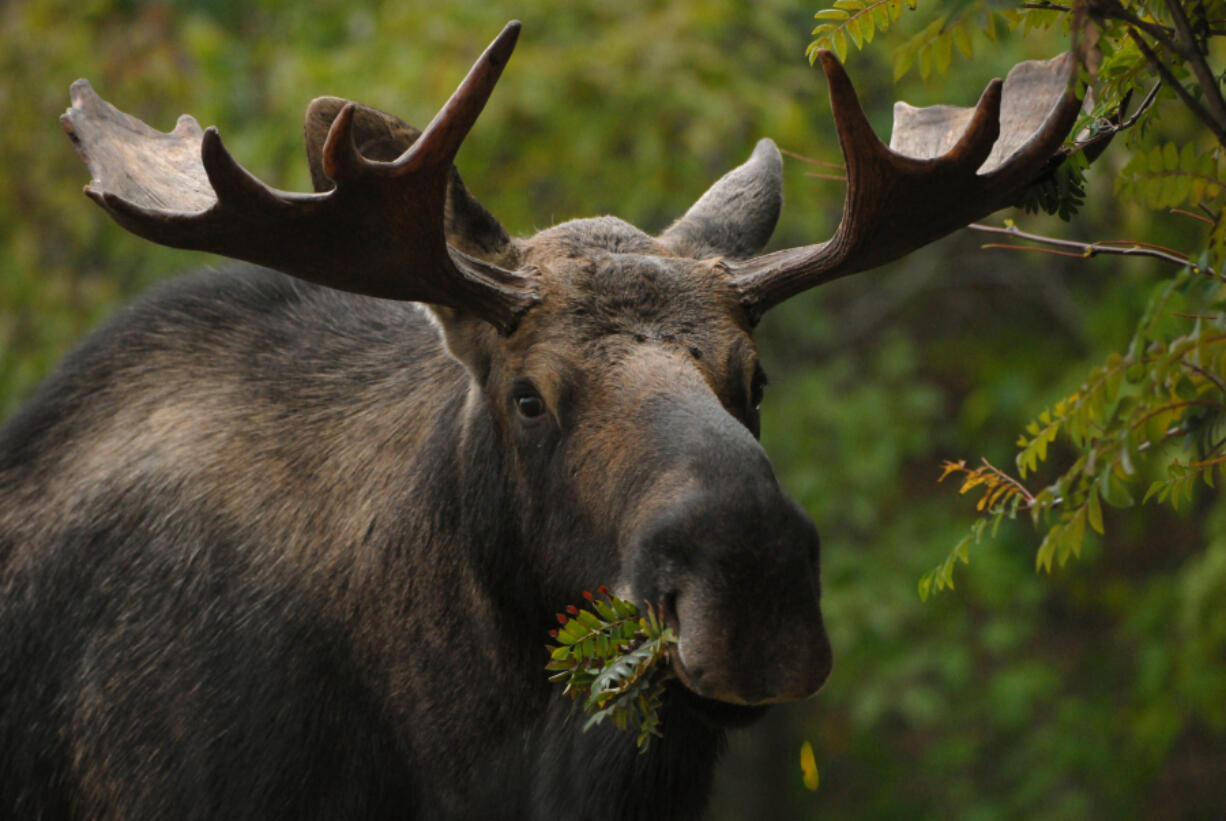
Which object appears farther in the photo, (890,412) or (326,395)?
(890,412)

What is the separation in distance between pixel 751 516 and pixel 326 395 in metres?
1.73

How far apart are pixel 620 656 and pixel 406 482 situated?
1132 mm

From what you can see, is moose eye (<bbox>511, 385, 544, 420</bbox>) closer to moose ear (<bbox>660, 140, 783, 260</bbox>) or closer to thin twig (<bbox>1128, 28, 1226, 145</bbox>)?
moose ear (<bbox>660, 140, 783, 260</bbox>)

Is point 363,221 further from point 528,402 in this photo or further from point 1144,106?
point 1144,106

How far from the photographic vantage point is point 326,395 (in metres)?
4.45

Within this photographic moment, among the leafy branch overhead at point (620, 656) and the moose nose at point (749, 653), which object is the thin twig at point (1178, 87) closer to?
the moose nose at point (749, 653)

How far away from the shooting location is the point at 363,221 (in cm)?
355

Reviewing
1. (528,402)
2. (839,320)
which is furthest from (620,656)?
(839,320)

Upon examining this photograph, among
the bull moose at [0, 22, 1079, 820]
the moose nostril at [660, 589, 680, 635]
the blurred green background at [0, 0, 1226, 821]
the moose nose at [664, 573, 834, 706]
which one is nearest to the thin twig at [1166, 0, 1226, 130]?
the bull moose at [0, 22, 1079, 820]

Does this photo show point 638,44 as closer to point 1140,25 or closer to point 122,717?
point 122,717

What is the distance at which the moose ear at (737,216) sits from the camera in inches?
169

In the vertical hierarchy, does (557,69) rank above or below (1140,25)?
below

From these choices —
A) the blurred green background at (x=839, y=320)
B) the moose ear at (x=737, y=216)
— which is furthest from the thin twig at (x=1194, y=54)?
the blurred green background at (x=839, y=320)

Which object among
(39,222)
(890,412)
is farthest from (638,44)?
(39,222)
